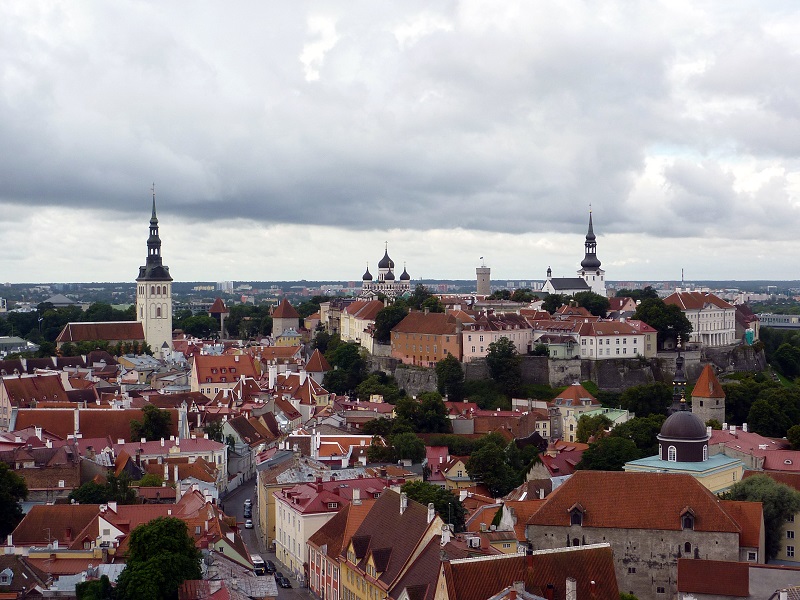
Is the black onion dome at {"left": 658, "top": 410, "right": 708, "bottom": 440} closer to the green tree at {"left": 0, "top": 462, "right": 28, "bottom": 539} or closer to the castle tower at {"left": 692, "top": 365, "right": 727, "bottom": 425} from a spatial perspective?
the castle tower at {"left": 692, "top": 365, "right": 727, "bottom": 425}

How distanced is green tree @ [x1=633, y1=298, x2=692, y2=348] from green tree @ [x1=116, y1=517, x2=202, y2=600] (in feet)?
229

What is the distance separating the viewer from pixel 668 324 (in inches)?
4077

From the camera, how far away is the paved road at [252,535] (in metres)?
48.1

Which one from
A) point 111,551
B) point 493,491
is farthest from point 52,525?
point 493,491

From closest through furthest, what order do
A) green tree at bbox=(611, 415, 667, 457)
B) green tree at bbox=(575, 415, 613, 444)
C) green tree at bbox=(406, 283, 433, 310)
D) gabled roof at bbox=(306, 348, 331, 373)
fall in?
1. green tree at bbox=(611, 415, 667, 457)
2. green tree at bbox=(575, 415, 613, 444)
3. gabled roof at bbox=(306, 348, 331, 373)
4. green tree at bbox=(406, 283, 433, 310)

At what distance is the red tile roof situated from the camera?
38.6m

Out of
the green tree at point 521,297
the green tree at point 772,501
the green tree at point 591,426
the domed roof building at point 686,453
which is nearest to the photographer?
the green tree at point 772,501

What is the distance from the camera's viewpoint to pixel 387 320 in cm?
10944

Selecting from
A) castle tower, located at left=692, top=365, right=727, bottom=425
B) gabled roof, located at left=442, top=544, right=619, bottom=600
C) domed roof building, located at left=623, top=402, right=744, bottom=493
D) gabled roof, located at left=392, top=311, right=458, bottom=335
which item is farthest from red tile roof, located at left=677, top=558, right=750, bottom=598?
gabled roof, located at left=392, top=311, right=458, bottom=335

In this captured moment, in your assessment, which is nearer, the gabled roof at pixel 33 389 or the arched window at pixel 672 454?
the arched window at pixel 672 454

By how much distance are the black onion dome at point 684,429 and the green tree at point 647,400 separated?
102ft

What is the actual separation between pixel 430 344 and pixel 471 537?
5983cm

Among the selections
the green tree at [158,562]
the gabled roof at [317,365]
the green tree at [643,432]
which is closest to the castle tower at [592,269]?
the gabled roof at [317,365]

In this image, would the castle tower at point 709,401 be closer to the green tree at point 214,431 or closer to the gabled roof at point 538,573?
the green tree at point 214,431
